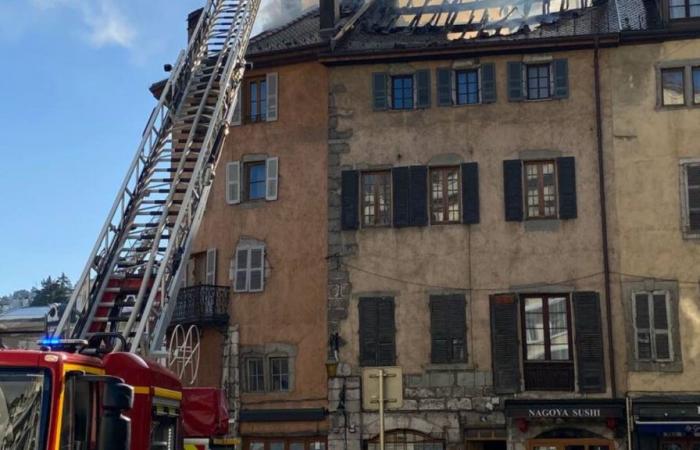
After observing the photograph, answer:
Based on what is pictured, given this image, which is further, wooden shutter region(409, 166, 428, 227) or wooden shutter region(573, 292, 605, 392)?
wooden shutter region(409, 166, 428, 227)

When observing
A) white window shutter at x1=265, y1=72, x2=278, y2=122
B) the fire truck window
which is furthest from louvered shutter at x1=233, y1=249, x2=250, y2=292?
the fire truck window

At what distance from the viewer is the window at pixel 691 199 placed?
2469cm

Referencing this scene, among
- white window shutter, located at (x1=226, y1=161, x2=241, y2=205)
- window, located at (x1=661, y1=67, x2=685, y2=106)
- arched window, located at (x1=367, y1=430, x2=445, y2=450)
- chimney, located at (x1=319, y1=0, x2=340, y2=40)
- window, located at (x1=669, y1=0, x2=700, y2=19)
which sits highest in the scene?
chimney, located at (x1=319, y1=0, x2=340, y2=40)

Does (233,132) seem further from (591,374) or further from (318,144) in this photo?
(591,374)

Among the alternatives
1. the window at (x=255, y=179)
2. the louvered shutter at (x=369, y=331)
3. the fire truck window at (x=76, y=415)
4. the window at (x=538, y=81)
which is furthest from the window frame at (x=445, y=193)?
the fire truck window at (x=76, y=415)

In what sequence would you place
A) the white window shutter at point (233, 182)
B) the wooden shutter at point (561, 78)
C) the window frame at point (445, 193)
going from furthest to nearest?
the white window shutter at point (233, 182)
the wooden shutter at point (561, 78)
the window frame at point (445, 193)

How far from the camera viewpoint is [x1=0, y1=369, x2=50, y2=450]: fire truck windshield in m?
7.39

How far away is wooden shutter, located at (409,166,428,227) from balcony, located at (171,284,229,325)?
213 inches

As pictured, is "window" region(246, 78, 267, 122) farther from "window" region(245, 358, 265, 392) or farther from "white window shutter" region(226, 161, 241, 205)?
"window" region(245, 358, 265, 392)

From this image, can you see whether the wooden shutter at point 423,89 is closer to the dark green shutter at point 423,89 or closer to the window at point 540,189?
the dark green shutter at point 423,89

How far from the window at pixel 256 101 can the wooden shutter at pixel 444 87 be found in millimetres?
4870

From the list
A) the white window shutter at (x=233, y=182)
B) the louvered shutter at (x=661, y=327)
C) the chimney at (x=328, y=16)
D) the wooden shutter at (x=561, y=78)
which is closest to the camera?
the louvered shutter at (x=661, y=327)

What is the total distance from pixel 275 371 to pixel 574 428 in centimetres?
755

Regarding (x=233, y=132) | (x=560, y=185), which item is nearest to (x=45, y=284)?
(x=233, y=132)
